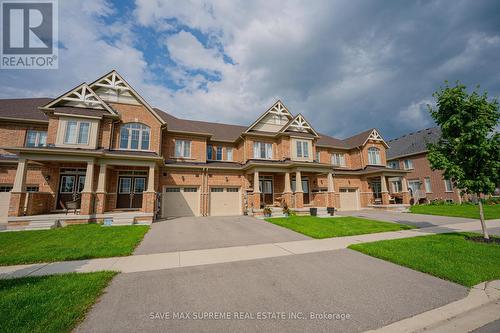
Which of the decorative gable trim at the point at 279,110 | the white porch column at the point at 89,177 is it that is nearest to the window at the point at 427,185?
the decorative gable trim at the point at 279,110

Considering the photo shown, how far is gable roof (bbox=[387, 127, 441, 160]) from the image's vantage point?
2952cm

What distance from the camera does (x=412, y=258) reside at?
6.45 metres

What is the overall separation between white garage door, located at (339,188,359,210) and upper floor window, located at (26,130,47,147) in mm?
27564

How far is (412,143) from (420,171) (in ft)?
16.9

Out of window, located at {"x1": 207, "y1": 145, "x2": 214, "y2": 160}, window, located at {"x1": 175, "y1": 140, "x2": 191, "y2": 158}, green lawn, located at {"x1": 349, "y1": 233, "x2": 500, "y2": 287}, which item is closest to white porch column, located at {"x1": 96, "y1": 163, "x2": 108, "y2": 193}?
window, located at {"x1": 175, "y1": 140, "x2": 191, "y2": 158}

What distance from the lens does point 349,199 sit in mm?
23688

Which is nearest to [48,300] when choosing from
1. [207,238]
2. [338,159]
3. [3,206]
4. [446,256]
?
[207,238]

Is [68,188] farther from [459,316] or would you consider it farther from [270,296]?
[459,316]

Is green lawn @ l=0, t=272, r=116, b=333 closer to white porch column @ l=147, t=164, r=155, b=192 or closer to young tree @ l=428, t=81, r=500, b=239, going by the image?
white porch column @ l=147, t=164, r=155, b=192

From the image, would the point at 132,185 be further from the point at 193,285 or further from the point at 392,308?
the point at 392,308

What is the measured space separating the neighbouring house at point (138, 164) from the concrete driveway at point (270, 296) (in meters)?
10.6

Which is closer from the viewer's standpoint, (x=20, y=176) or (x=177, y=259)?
(x=177, y=259)

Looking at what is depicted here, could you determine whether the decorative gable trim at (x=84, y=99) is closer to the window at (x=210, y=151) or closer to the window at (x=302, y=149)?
the window at (x=210, y=151)

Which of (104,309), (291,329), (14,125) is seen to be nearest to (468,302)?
(291,329)
